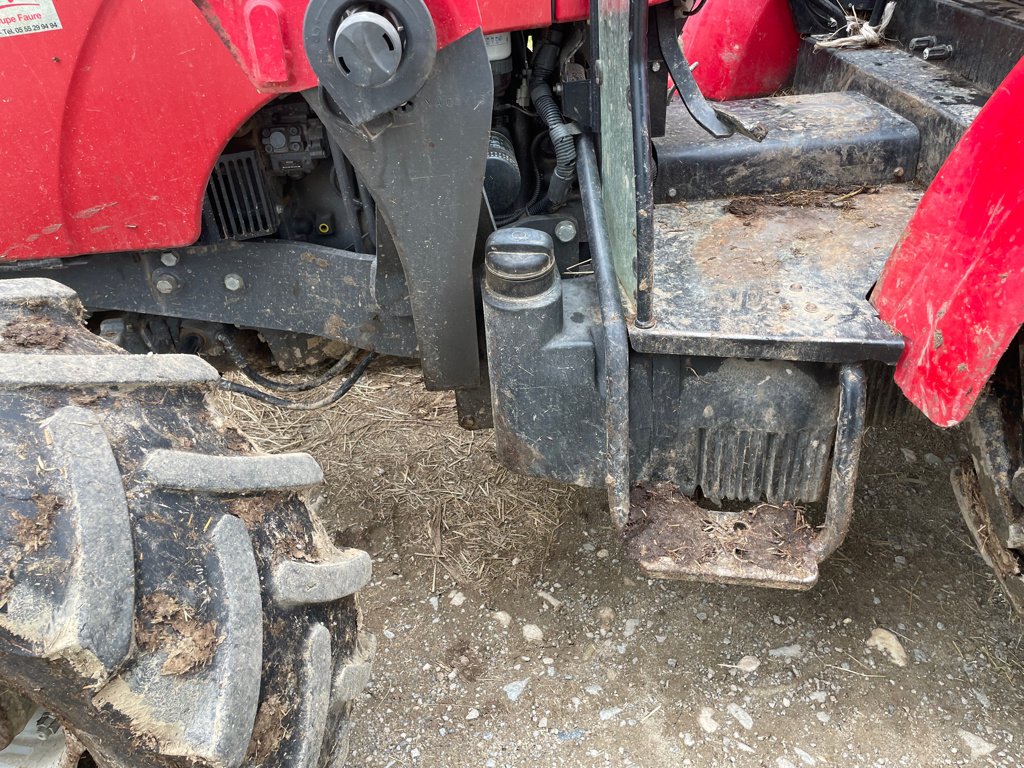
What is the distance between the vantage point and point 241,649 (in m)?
1.04

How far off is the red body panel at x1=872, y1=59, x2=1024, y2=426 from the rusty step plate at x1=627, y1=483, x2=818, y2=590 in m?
0.33

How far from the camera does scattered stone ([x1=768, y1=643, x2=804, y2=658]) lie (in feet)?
5.98

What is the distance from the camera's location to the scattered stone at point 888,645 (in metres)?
1.80

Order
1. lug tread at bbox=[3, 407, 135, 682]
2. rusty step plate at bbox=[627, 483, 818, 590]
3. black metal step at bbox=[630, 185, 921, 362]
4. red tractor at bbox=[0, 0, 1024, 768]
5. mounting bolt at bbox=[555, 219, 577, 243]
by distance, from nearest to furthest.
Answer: lug tread at bbox=[3, 407, 135, 682] < red tractor at bbox=[0, 0, 1024, 768] < black metal step at bbox=[630, 185, 921, 362] < rusty step plate at bbox=[627, 483, 818, 590] < mounting bolt at bbox=[555, 219, 577, 243]

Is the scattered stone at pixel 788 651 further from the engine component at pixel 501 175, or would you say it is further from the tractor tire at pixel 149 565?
the engine component at pixel 501 175

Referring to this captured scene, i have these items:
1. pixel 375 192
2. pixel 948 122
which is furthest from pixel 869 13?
pixel 375 192

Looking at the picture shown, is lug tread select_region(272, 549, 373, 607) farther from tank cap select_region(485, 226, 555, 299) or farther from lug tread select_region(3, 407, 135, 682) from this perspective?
tank cap select_region(485, 226, 555, 299)

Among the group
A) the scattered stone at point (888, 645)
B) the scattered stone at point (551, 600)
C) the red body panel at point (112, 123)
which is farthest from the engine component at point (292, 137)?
the scattered stone at point (888, 645)

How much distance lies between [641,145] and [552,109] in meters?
0.57

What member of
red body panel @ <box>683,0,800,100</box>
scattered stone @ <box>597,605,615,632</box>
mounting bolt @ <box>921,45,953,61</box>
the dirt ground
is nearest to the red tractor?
mounting bolt @ <box>921,45,953,61</box>

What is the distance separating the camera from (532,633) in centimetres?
192

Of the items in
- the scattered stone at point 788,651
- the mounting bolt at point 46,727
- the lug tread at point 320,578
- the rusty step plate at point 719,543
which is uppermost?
the lug tread at point 320,578

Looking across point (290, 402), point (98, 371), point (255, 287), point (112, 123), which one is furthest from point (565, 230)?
point (98, 371)

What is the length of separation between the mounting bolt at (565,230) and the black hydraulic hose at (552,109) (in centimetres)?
9
